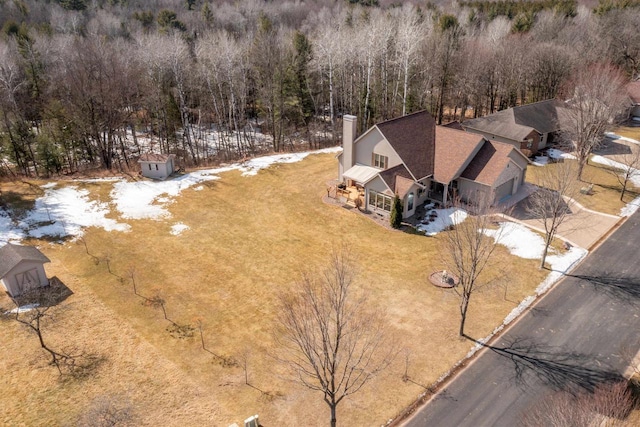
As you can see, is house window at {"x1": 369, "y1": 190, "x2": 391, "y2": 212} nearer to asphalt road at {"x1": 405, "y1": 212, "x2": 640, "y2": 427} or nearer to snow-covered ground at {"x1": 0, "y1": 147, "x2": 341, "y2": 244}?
asphalt road at {"x1": 405, "y1": 212, "x2": 640, "y2": 427}

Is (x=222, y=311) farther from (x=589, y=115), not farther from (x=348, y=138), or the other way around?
(x=589, y=115)

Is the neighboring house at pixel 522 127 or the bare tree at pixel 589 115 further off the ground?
the bare tree at pixel 589 115

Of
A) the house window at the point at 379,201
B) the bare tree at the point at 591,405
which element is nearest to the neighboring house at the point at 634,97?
the house window at the point at 379,201

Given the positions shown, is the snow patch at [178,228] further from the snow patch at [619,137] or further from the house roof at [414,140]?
the snow patch at [619,137]

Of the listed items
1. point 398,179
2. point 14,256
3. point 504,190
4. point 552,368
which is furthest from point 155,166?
point 552,368

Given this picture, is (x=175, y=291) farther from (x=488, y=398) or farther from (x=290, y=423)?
(x=488, y=398)

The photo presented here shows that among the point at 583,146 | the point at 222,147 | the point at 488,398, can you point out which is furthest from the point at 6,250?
the point at 583,146

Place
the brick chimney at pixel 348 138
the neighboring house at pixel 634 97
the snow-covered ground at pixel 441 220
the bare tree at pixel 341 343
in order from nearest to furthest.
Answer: the bare tree at pixel 341 343, the snow-covered ground at pixel 441 220, the brick chimney at pixel 348 138, the neighboring house at pixel 634 97

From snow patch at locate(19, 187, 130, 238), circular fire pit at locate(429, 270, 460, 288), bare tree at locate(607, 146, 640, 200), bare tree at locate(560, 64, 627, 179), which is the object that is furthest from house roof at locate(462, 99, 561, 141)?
snow patch at locate(19, 187, 130, 238)
